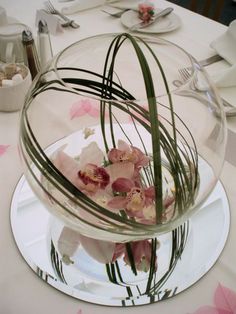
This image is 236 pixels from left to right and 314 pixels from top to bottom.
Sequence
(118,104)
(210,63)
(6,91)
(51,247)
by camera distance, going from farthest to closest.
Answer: (210,63) → (6,91) → (51,247) → (118,104)

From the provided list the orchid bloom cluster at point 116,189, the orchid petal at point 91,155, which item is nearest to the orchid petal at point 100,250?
the orchid bloom cluster at point 116,189

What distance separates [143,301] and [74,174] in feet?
Answer: 0.63

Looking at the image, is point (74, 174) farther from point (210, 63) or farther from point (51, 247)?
point (210, 63)

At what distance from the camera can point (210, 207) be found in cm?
63

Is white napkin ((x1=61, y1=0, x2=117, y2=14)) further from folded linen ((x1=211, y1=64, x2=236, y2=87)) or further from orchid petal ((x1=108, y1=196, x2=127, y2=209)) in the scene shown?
orchid petal ((x1=108, y1=196, x2=127, y2=209))

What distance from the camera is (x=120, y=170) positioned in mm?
570

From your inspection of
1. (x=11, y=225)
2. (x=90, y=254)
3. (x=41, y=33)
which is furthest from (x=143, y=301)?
Result: (x=41, y=33)

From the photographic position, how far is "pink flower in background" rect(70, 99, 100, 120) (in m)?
0.48

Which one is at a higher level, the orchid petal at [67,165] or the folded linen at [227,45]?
the folded linen at [227,45]

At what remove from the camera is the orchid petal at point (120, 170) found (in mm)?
564

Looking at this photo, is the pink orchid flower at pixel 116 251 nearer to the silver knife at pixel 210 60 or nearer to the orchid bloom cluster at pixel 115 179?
the orchid bloom cluster at pixel 115 179

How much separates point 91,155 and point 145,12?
638 millimetres

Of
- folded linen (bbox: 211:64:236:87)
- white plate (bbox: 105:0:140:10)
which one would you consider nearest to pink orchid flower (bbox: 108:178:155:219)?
folded linen (bbox: 211:64:236:87)

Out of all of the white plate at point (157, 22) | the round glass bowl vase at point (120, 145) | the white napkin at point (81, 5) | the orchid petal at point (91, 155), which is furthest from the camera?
the white napkin at point (81, 5)
